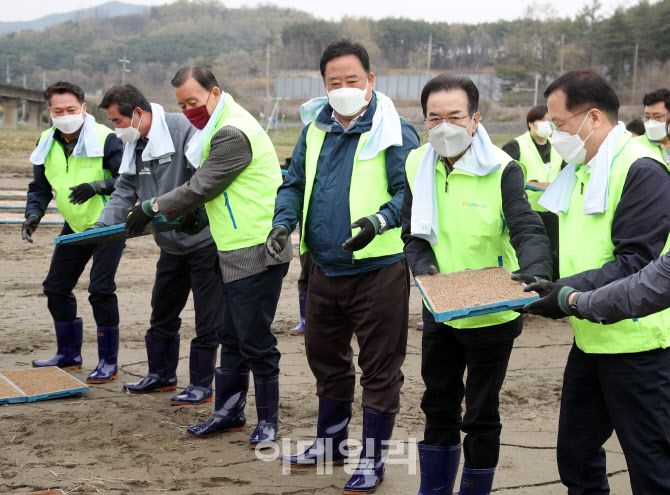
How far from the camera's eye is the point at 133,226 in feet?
14.7

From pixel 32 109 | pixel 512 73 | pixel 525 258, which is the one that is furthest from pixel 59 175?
pixel 512 73

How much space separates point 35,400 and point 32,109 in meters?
53.7

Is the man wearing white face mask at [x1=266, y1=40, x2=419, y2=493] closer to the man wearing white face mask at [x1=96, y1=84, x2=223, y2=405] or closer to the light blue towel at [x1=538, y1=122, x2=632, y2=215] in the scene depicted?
the light blue towel at [x1=538, y1=122, x2=632, y2=215]

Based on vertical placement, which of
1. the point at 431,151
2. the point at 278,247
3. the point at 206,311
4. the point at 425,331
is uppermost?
the point at 431,151

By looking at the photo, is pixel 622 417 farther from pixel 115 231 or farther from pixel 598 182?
pixel 115 231

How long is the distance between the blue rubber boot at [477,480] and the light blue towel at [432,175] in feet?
3.25

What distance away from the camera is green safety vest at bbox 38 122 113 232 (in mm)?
5691

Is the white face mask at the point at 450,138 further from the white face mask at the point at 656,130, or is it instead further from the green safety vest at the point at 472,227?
the white face mask at the point at 656,130

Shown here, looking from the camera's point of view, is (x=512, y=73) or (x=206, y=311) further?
(x=512, y=73)

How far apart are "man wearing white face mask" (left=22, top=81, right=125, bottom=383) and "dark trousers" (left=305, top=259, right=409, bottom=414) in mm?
2312

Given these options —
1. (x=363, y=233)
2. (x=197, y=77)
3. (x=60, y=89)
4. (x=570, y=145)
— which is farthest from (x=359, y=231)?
(x=60, y=89)

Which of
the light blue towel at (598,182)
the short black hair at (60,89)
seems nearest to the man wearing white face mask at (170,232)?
the short black hair at (60,89)

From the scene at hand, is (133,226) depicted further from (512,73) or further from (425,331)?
(512,73)

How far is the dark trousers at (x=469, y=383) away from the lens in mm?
3215
